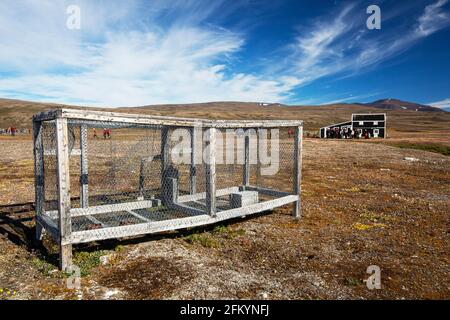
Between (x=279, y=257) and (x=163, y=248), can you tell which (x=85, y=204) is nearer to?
(x=163, y=248)

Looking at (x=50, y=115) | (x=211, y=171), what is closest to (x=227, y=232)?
(x=211, y=171)

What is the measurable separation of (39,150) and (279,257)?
610 cm

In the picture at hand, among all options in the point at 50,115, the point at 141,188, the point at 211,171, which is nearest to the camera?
the point at 50,115

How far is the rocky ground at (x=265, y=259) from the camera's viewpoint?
5680mm

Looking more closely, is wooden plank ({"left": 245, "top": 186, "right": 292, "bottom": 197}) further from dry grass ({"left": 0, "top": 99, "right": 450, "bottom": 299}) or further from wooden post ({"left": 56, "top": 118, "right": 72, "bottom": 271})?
wooden post ({"left": 56, "top": 118, "right": 72, "bottom": 271})

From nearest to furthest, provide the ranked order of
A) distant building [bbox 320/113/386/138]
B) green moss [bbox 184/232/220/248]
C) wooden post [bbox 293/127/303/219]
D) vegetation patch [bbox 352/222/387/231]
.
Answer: green moss [bbox 184/232/220/248]
vegetation patch [bbox 352/222/387/231]
wooden post [bbox 293/127/303/219]
distant building [bbox 320/113/386/138]

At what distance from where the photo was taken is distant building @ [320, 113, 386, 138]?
67125 millimetres

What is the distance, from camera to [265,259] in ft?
23.1

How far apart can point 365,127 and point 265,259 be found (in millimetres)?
70028

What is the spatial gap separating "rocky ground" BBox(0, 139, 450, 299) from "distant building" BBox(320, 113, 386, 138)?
5761 cm

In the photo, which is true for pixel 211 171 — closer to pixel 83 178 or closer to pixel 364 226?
pixel 83 178

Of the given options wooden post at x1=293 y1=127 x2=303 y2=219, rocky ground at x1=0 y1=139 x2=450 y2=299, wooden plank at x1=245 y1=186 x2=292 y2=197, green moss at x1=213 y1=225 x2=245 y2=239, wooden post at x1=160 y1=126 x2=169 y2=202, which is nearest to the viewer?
rocky ground at x1=0 y1=139 x2=450 y2=299

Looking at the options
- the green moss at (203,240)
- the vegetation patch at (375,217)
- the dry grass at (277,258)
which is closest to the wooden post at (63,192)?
the dry grass at (277,258)

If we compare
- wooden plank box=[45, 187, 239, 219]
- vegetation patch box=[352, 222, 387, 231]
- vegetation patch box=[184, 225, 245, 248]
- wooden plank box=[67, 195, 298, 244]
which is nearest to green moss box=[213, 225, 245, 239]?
vegetation patch box=[184, 225, 245, 248]
